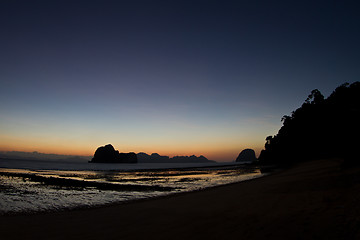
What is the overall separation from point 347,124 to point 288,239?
2023 cm

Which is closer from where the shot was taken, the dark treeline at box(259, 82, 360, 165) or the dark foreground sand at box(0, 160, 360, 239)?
the dark foreground sand at box(0, 160, 360, 239)

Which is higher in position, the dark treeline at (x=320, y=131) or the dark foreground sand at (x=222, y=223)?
the dark treeline at (x=320, y=131)

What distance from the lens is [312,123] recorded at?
61.5 meters

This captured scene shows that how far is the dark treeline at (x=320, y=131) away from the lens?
725 inches

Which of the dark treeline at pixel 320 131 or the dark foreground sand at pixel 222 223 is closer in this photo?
the dark foreground sand at pixel 222 223

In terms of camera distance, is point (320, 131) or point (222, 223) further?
point (320, 131)

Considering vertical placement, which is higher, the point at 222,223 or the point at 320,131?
the point at 320,131

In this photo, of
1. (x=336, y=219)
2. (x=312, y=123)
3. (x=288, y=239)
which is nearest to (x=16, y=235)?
(x=288, y=239)

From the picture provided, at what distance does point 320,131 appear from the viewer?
→ 187 ft

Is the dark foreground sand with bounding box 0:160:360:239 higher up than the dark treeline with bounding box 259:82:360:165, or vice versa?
the dark treeline with bounding box 259:82:360:165

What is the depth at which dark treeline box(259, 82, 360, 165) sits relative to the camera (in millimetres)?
18422

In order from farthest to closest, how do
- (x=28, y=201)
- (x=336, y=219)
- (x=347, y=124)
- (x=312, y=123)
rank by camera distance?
(x=312, y=123)
(x=347, y=124)
(x=28, y=201)
(x=336, y=219)

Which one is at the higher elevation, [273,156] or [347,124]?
[347,124]

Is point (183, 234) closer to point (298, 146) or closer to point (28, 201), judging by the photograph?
point (28, 201)
